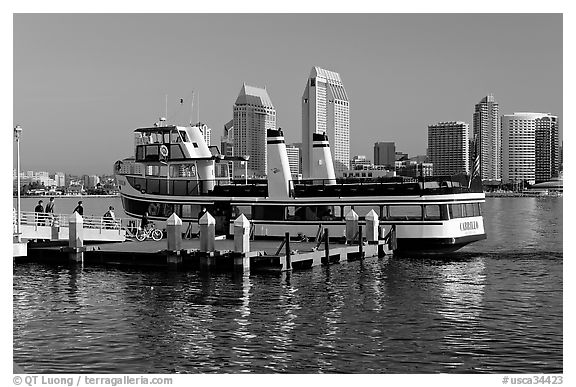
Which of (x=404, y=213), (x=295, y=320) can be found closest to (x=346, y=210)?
(x=404, y=213)

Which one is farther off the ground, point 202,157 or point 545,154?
point 545,154

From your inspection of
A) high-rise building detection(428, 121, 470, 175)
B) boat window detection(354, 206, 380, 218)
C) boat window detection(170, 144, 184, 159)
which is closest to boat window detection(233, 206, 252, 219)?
boat window detection(170, 144, 184, 159)

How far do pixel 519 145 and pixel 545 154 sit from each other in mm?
4797

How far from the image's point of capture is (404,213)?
3741 centimetres

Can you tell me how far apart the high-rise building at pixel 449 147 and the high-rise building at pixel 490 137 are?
397 cm

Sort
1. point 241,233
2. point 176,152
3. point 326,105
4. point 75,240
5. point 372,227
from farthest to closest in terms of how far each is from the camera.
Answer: point 326,105 < point 176,152 < point 372,227 < point 75,240 < point 241,233

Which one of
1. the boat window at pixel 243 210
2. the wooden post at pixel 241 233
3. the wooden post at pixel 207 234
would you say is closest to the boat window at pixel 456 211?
the boat window at pixel 243 210

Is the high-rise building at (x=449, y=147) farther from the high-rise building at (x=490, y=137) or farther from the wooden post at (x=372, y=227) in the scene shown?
the wooden post at (x=372, y=227)

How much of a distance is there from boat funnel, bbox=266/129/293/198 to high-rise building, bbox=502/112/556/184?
3141 cm

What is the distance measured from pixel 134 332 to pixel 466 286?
1254 cm

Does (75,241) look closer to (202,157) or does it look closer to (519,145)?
(202,157)

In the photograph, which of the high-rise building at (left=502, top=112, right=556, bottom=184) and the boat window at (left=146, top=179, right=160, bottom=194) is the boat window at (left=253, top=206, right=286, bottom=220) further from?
the high-rise building at (left=502, top=112, right=556, bottom=184)

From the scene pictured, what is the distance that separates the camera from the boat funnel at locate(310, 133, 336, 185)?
136 feet

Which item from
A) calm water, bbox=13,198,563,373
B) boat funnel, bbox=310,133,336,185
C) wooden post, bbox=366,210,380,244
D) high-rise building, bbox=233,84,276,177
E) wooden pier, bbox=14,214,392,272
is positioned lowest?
calm water, bbox=13,198,563,373
